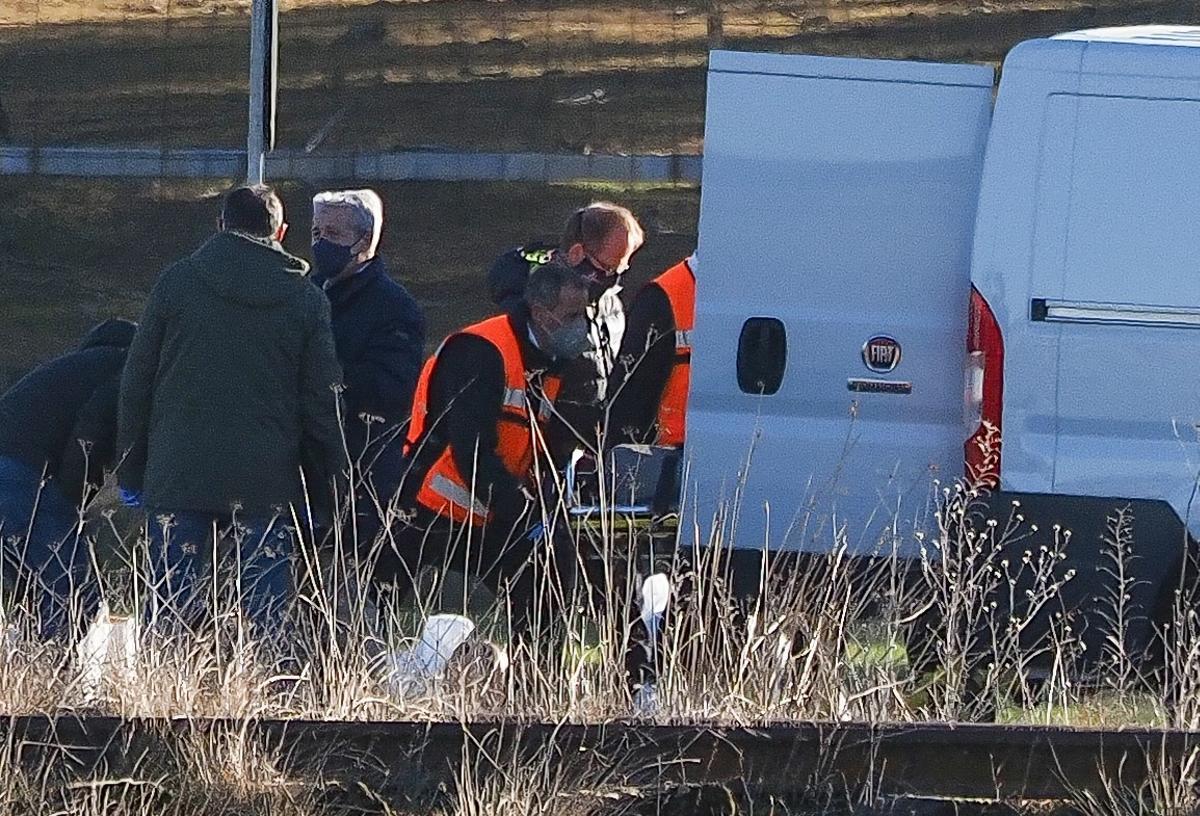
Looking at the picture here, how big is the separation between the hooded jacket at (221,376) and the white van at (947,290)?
3.72ft

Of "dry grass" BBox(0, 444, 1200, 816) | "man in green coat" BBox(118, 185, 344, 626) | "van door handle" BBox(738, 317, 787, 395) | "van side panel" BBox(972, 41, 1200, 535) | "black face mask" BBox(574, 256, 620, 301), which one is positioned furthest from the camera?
"black face mask" BBox(574, 256, 620, 301)

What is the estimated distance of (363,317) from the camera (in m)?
6.23

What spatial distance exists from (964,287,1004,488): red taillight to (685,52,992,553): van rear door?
125 mm

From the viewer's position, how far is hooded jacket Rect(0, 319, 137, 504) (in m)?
5.79

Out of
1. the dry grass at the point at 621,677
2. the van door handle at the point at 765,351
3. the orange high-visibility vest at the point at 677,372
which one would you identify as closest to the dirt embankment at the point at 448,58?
the orange high-visibility vest at the point at 677,372

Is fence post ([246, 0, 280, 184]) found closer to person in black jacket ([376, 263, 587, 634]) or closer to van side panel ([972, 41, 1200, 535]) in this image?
person in black jacket ([376, 263, 587, 634])

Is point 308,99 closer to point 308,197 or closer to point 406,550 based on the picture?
point 308,197

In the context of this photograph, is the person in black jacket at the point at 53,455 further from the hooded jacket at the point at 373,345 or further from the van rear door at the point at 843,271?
the van rear door at the point at 843,271

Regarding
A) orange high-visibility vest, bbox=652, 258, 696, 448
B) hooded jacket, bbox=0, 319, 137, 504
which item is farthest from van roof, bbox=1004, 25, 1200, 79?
hooded jacket, bbox=0, 319, 137, 504

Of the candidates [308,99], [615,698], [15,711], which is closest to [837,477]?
[615,698]

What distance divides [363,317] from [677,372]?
971 millimetres

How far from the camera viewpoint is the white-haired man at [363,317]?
618cm

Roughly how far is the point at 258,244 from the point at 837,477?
5.72ft

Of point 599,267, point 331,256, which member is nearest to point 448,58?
point 599,267
